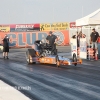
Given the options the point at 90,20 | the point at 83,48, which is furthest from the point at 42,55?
the point at 90,20

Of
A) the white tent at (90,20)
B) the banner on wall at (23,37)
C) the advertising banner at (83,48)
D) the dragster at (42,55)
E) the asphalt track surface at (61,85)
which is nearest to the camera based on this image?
the asphalt track surface at (61,85)

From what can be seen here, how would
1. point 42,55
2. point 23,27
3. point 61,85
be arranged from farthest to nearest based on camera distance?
point 23,27 < point 42,55 < point 61,85

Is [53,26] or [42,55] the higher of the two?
[53,26]

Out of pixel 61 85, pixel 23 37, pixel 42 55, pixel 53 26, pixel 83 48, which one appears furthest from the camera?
pixel 53 26

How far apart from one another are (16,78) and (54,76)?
1.34m

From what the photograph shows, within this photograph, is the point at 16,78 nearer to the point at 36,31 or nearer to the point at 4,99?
the point at 4,99

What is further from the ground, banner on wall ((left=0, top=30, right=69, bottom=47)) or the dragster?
banner on wall ((left=0, top=30, right=69, bottom=47))

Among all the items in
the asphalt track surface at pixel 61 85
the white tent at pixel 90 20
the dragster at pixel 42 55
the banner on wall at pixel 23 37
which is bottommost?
the asphalt track surface at pixel 61 85

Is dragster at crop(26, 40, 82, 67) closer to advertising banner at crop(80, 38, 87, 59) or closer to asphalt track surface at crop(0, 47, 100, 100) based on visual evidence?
asphalt track surface at crop(0, 47, 100, 100)

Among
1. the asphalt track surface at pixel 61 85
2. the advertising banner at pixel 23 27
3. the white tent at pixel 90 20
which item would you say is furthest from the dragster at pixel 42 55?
the advertising banner at pixel 23 27

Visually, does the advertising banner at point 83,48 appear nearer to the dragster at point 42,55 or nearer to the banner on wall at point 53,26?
the dragster at point 42,55

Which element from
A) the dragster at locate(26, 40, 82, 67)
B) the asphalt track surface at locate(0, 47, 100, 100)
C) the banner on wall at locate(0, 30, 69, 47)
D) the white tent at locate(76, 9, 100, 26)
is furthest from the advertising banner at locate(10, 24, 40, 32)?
Result: the asphalt track surface at locate(0, 47, 100, 100)

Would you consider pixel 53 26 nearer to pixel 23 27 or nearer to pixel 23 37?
pixel 23 27

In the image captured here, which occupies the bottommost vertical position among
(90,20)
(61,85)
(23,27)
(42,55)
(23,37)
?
(61,85)
